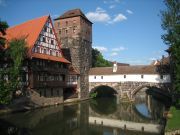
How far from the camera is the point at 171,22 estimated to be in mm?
23641

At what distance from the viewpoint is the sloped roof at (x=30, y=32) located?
31500mm

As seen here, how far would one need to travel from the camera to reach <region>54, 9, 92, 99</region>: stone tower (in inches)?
1735

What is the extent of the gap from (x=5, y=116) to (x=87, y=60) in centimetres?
2433

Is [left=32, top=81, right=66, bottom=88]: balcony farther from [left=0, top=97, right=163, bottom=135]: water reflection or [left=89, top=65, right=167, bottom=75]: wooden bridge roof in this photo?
[left=89, top=65, right=167, bottom=75]: wooden bridge roof

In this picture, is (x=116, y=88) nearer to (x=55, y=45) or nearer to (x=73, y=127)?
(x=55, y=45)

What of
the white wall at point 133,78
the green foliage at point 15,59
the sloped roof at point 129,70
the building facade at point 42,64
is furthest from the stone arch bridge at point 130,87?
the green foliage at point 15,59

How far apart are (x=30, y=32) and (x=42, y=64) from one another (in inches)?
197

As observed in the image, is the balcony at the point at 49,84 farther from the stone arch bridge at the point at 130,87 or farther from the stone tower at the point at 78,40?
the stone arch bridge at the point at 130,87

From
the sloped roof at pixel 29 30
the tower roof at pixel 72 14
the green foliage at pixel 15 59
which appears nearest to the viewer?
the green foliage at pixel 15 59

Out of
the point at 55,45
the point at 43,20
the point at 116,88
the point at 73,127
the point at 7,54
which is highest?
the point at 43,20

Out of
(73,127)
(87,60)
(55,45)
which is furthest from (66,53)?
(73,127)

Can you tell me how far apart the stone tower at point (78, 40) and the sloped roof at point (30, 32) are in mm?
7164

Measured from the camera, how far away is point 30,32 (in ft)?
110

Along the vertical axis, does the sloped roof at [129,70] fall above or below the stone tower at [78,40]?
below
